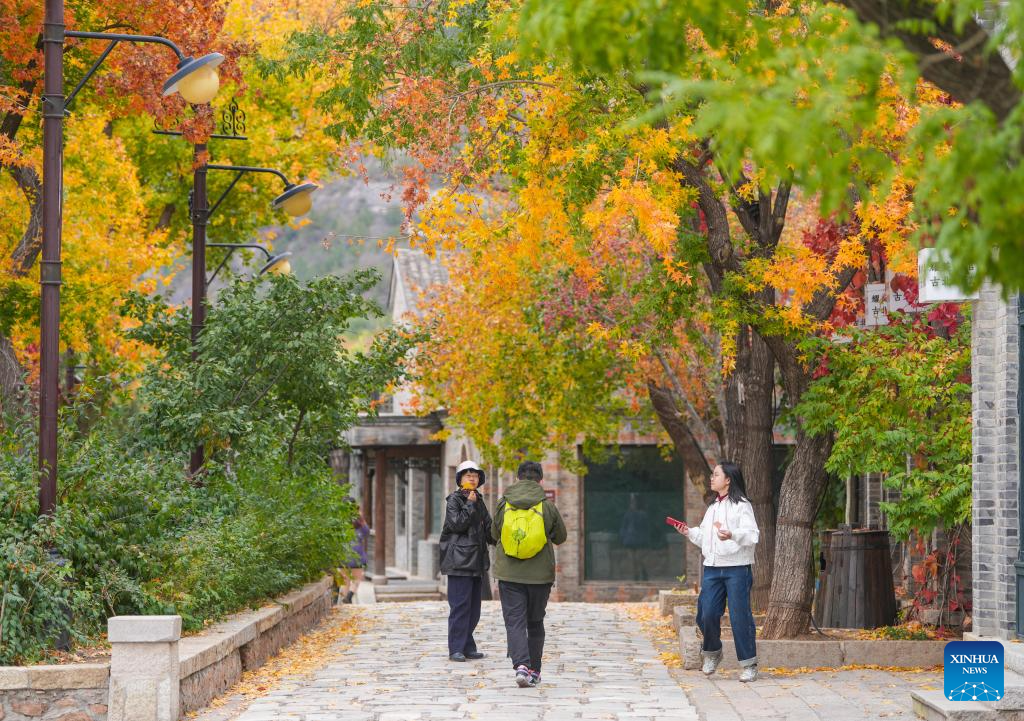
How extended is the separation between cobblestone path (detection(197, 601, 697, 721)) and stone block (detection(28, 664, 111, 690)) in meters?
1.00

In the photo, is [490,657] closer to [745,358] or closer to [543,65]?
[745,358]

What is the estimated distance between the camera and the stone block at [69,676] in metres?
8.66

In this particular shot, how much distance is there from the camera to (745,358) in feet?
47.8

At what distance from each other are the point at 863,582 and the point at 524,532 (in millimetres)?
A: 4483

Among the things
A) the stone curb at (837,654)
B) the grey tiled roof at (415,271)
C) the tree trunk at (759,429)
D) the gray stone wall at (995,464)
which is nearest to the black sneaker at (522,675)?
A: the stone curb at (837,654)

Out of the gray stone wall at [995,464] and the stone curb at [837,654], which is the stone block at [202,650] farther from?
the gray stone wall at [995,464]

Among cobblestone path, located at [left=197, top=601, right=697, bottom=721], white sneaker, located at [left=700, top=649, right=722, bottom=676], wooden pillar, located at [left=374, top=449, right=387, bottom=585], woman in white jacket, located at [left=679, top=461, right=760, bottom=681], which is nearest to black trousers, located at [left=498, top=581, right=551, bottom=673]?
cobblestone path, located at [left=197, top=601, right=697, bottom=721]

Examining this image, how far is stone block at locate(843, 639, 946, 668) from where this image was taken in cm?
1209

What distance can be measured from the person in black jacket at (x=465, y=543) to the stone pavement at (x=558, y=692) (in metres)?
0.56

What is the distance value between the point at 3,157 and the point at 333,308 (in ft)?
12.6

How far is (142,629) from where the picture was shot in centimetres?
876

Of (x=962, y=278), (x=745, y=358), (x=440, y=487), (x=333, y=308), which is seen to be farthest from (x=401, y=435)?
(x=962, y=278)

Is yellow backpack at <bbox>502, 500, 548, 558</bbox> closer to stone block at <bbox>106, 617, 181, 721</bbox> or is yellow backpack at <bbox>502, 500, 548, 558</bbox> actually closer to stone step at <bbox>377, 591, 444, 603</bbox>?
stone block at <bbox>106, 617, 181, 721</bbox>

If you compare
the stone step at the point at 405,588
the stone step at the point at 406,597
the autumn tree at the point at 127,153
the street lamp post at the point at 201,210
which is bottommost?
the stone step at the point at 406,597
